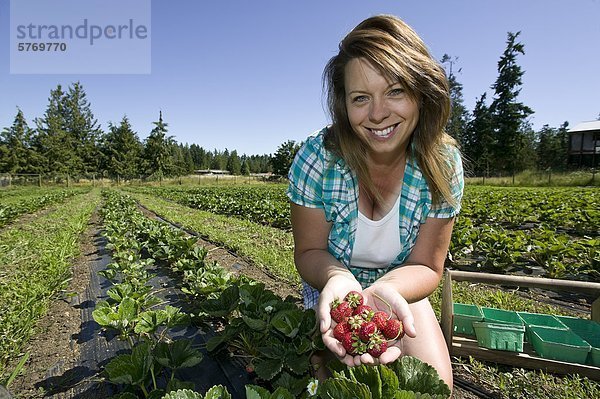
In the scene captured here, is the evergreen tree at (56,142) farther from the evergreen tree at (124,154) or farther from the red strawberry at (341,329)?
the red strawberry at (341,329)

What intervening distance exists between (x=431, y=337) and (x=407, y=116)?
3.56 feet

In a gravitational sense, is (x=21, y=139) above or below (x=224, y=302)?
above

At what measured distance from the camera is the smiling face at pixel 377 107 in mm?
1552

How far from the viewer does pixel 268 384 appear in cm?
194

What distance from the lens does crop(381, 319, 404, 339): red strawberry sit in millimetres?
1275

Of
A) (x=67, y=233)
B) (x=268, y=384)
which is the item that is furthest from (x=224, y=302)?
(x=67, y=233)

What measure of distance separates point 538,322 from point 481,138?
138 ft

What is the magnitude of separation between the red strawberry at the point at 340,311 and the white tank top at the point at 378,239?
2.08ft

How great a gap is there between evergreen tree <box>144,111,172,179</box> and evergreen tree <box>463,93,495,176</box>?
36.3 metres

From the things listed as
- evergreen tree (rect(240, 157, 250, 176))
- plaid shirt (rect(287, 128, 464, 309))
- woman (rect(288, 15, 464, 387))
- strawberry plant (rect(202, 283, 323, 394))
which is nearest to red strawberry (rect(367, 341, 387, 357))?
woman (rect(288, 15, 464, 387))

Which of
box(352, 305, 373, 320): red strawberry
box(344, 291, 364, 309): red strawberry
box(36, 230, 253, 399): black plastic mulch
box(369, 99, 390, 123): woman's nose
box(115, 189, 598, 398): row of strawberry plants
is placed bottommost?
box(36, 230, 253, 399): black plastic mulch

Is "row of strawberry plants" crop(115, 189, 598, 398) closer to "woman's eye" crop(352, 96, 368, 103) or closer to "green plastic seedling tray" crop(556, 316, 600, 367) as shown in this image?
"green plastic seedling tray" crop(556, 316, 600, 367)

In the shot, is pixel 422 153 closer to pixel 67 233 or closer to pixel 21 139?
pixel 67 233

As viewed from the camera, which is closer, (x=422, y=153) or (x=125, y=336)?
(x=422, y=153)
